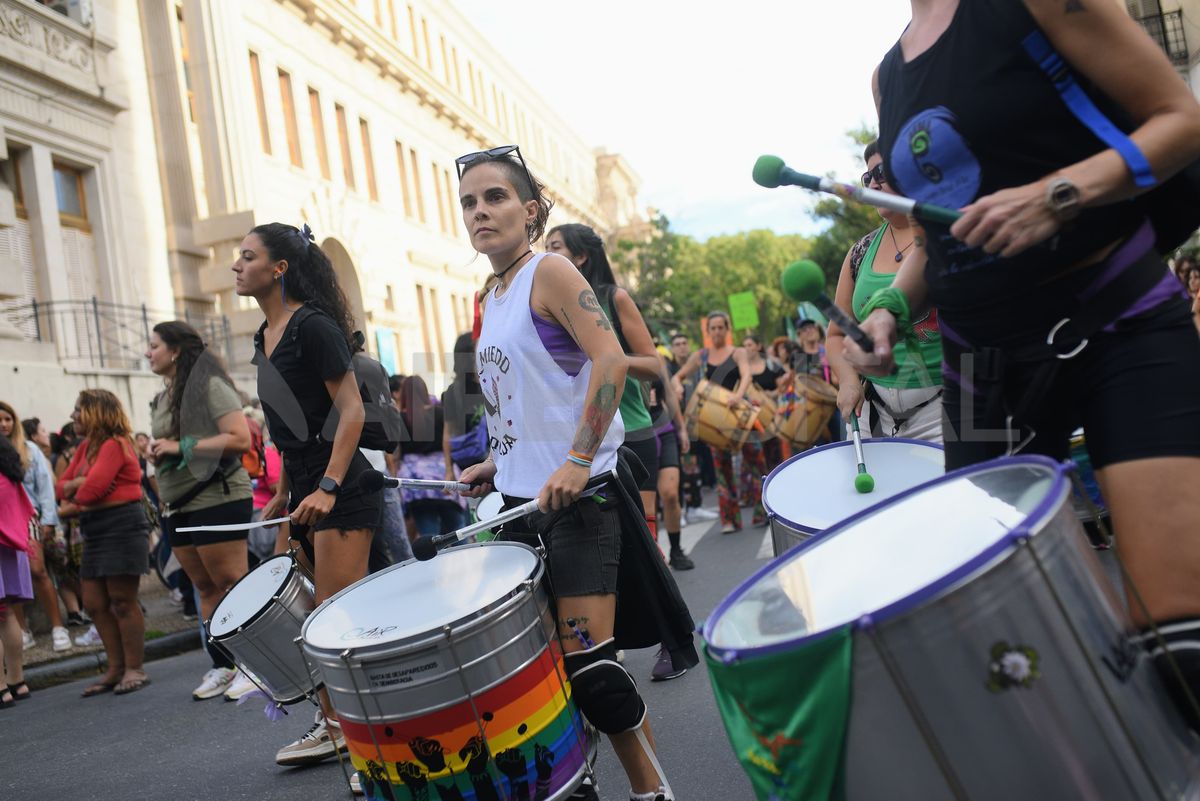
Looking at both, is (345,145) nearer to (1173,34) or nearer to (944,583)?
(1173,34)

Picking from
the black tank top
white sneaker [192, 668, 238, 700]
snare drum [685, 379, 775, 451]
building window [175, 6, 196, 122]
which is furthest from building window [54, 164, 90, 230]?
the black tank top

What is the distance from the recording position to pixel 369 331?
29.7 meters

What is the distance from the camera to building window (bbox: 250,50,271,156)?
25.5 meters

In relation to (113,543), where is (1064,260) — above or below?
above

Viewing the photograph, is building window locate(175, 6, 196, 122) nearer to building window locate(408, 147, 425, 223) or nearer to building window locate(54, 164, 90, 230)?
building window locate(54, 164, 90, 230)

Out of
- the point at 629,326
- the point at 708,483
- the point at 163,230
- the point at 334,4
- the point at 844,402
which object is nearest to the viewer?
the point at 844,402

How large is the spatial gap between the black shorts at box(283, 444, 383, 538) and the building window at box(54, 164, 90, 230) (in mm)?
15275

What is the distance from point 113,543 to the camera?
7078 millimetres

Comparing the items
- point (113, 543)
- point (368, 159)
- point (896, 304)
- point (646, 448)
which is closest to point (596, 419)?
point (896, 304)

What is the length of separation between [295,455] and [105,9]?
16.7m

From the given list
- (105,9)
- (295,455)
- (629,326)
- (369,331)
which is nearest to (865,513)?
(295,455)

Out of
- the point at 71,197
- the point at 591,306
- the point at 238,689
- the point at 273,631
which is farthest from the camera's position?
the point at 71,197

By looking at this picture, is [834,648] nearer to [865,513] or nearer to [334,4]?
[865,513]

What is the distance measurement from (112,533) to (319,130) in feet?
78.5
